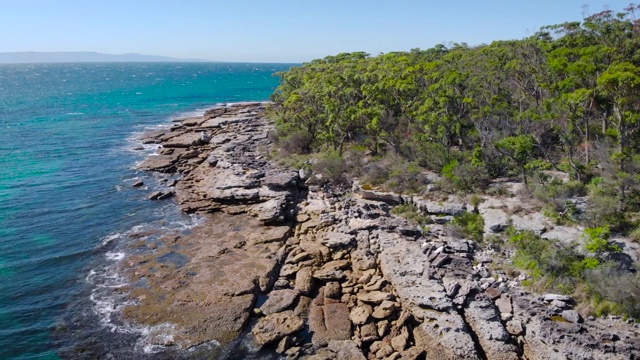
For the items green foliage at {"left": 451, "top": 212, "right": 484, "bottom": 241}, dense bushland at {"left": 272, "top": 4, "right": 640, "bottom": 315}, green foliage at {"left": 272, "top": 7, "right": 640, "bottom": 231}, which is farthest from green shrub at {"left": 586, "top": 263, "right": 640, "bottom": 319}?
green foliage at {"left": 451, "top": 212, "right": 484, "bottom": 241}

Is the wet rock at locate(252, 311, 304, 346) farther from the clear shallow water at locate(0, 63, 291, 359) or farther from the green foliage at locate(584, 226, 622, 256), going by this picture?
the green foliage at locate(584, 226, 622, 256)

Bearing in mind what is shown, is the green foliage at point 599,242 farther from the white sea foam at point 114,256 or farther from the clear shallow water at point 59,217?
the white sea foam at point 114,256

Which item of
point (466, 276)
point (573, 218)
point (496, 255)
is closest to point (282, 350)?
point (466, 276)

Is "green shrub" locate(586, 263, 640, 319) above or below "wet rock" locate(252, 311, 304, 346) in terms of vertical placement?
above

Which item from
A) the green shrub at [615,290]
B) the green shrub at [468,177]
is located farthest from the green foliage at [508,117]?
the green shrub at [615,290]

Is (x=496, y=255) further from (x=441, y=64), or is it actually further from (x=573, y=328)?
(x=441, y=64)

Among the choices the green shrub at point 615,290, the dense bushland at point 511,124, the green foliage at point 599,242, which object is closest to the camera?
the green shrub at point 615,290

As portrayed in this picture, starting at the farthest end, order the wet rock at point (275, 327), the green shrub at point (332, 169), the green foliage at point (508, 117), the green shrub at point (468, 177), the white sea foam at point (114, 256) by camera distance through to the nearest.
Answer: the green shrub at point (332, 169) → the green shrub at point (468, 177) → the white sea foam at point (114, 256) → the green foliage at point (508, 117) → the wet rock at point (275, 327)

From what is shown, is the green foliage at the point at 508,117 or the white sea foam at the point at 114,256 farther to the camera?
the white sea foam at the point at 114,256
